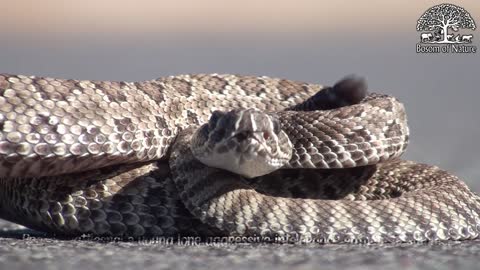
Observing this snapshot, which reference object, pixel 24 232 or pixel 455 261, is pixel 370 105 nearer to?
pixel 455 261

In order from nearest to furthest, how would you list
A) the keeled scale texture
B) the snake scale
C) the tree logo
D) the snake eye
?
the snake eye < the keeled scale texture < the snake scale < the tree logo

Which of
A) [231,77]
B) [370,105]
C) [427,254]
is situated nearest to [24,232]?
[231,77]

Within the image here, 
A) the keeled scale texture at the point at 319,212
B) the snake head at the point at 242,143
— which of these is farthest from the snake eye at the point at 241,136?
the keeled scale texture at the point at 319,212

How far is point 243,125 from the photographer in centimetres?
785

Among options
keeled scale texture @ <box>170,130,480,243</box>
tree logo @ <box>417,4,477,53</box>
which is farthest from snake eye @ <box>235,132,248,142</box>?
tree logo @ <box>417,4,477,53</box>

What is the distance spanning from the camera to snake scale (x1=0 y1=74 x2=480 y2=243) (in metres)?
8.11

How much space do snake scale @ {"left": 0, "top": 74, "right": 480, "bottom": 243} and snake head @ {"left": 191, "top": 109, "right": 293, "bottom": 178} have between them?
23 cm

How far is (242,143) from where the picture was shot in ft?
25.7

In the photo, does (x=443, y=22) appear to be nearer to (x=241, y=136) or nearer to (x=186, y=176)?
(x=186, y=176)

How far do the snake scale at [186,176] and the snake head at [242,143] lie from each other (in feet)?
0.77

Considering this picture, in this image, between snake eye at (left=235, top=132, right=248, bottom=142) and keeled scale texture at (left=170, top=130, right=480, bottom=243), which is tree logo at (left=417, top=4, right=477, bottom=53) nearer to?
keeled scale texture at (left=170, top=130, right=480, bottom=243)

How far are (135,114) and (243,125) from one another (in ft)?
4.83

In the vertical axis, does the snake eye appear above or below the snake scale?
above

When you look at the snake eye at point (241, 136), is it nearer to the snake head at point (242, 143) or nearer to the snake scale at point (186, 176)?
the snake head at point (242, 143)
